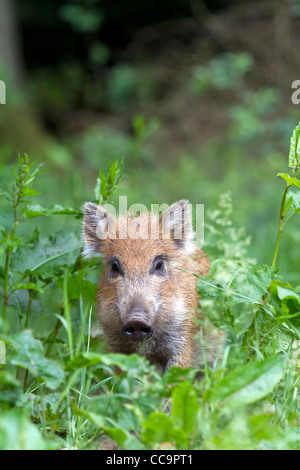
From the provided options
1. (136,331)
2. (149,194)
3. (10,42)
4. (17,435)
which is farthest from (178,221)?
(10,42)

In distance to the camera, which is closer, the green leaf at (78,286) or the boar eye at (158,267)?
the green leaf at (78,286)

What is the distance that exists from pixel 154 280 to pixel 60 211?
0.77 meters

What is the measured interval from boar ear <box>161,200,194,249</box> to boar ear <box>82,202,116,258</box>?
0.36 m

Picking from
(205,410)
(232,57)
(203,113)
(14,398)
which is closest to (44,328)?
(14,398)

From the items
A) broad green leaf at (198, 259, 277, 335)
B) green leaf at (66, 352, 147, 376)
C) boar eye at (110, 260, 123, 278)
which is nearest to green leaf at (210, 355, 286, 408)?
green leaf at (66, 352, 147, 376)

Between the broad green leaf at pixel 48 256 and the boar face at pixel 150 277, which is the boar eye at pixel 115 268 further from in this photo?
the broad green leaf at pixel 48 256

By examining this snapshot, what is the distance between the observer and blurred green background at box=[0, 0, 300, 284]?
10258 mm

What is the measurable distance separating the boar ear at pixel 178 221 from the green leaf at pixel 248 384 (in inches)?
72.8

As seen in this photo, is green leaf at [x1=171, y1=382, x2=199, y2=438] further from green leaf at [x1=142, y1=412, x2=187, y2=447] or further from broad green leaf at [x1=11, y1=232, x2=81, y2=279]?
broad green leaf at [x1=11, y1=232, x2=81, y2=279]

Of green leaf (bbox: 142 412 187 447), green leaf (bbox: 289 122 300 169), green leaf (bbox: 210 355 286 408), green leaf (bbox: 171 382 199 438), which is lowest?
green leaf (bbox: 142 412 187 447)

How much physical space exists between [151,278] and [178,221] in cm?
55

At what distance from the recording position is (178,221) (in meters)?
4.35

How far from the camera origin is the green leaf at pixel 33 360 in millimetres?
2635

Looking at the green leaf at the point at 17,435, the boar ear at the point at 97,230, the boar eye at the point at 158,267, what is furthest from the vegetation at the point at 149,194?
the boar eye at the point at 158,267
